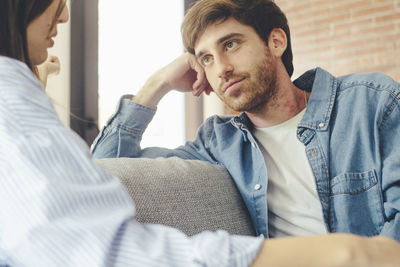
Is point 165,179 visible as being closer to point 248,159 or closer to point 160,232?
point 248,159

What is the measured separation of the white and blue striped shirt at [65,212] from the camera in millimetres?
409

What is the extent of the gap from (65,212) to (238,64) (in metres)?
1.11

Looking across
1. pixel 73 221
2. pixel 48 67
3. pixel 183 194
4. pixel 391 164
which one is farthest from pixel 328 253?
pixel 48 67

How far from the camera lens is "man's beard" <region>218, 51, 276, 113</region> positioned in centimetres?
142

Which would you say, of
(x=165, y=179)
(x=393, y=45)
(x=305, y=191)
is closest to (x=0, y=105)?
(x=165, y=179)

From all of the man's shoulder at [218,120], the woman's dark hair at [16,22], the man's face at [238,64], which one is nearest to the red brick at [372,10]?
the man's face at [238,64]

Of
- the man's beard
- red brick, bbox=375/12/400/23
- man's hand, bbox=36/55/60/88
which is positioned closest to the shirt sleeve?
the man's beard

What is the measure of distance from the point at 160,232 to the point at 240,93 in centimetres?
100

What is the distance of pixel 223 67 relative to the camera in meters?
1.43

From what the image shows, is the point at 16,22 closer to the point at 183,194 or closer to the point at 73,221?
the point at 73,221

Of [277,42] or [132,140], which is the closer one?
[132,140]

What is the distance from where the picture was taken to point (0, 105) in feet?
1.47

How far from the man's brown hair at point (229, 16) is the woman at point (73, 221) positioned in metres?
1.07

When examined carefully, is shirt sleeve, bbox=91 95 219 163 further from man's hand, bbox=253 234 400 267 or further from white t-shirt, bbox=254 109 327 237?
man's hand, bbox=253 234 400 267
